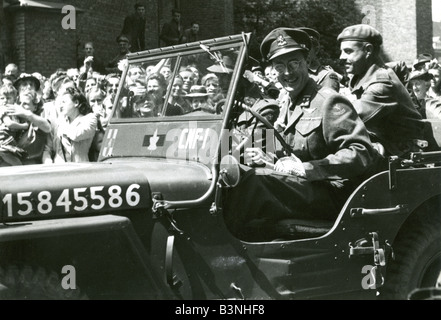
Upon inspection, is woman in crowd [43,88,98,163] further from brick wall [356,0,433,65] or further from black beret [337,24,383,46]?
brick wall [356,0,433,65]

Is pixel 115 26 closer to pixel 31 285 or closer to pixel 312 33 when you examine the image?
pixel 312 33

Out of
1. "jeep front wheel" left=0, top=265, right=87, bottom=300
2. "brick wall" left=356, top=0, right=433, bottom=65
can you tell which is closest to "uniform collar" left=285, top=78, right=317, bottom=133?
"jeep front wheel" left=0, top=265, right=87, bottom=300

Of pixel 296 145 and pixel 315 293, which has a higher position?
pixel 296 145

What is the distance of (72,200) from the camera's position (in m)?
3.80

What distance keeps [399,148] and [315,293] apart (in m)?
1.31

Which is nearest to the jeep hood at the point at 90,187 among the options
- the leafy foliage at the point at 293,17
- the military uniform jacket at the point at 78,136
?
the military uniform jacket at the point at 78,136

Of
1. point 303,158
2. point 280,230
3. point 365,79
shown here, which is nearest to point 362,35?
point 365,79

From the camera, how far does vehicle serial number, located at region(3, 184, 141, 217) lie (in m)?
3.70

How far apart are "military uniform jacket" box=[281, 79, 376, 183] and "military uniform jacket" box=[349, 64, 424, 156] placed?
46 cm

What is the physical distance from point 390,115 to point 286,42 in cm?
95

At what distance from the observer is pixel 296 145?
4734 millimetres

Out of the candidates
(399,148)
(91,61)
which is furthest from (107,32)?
(399,148)
